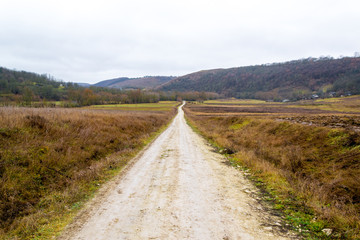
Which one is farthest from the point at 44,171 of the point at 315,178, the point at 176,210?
the point at 315,178

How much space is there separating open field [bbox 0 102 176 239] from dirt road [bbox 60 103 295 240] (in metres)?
0.80

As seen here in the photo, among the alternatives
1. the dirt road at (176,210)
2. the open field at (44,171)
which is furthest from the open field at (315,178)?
the open field at (44,171)

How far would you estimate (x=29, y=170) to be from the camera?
732cm

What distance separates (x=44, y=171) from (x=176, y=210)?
607 centimetres

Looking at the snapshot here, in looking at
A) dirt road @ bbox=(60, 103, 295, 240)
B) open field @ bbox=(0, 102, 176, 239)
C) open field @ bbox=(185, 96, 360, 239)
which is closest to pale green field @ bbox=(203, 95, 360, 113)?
open field @ bbox=(185, 96, 360, 239)

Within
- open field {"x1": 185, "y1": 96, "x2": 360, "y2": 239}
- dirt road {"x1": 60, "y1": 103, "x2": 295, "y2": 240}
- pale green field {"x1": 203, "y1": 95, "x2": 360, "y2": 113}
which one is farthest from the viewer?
pale green field {"x1": 203, "y1": 95, "x2": 360, "y2": 113}

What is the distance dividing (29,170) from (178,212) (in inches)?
245

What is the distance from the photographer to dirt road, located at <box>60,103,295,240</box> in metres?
4.50

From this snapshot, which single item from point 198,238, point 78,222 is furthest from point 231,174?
point 78,222

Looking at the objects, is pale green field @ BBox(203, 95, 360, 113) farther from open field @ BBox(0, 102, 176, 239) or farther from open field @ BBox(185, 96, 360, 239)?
open field @ BBox(0, 102, 176, 239)

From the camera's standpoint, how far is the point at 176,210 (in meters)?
5.58

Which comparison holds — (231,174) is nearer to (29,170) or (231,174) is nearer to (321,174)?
(321,174)

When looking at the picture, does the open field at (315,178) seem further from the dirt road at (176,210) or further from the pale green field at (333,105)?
the pale green field at (333,105)

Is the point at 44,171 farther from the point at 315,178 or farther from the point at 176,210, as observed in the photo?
the point at 315,178
